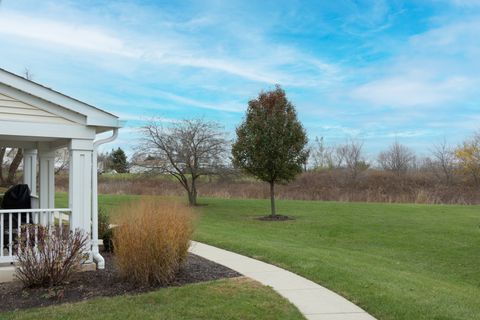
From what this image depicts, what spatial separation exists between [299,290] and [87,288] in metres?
2.95

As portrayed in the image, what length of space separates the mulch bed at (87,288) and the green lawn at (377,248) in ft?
5.52

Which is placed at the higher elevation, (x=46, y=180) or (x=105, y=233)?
(x=46, y=180)

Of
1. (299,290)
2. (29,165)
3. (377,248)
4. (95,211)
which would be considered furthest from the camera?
(377,248)

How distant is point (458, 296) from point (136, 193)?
27142mm

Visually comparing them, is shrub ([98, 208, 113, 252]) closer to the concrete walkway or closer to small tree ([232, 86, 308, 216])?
the concrete walkway

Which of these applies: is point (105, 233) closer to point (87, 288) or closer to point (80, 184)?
point (80, 184)

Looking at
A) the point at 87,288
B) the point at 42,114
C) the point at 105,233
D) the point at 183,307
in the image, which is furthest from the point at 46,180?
the point at 183,307

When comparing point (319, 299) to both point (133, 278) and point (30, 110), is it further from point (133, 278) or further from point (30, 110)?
point (30, 110)

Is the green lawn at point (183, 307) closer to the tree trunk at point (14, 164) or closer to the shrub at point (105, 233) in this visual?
the shrub at point (105, 233)

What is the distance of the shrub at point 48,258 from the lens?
702 centimetres

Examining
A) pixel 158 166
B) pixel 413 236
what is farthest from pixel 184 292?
pixel 158 166

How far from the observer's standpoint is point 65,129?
27.3 ft

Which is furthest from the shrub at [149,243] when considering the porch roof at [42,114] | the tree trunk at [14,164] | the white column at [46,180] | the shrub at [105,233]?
the tree trunk at [14,164]

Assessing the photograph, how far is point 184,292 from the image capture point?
21.6 feet
